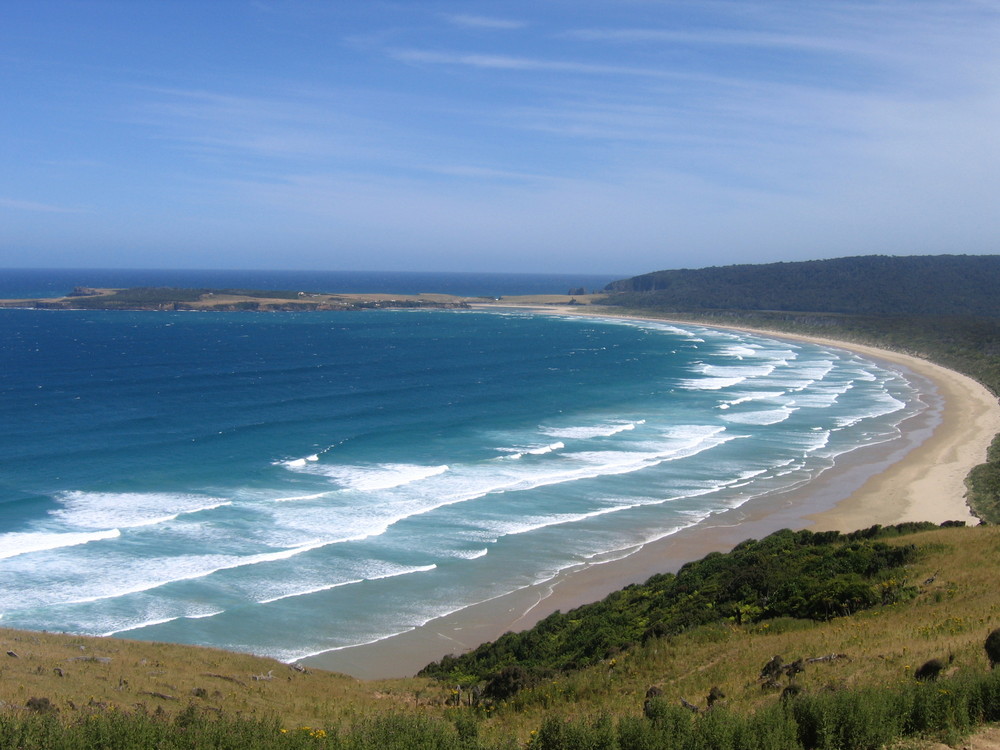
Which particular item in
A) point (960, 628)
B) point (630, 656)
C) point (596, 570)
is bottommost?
point (596, 570)

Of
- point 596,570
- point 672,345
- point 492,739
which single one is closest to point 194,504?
point 596,570

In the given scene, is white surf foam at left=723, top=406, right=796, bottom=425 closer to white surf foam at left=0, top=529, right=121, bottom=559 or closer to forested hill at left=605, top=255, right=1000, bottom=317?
white surf foam at left=0, top=529, right=121, bottom=559

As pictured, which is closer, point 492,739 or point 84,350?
point 492,739

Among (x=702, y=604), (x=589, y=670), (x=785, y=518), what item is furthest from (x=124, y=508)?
(x=785, y=518)

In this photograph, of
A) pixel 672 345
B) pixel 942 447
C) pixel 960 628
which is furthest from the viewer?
pixel 672 345

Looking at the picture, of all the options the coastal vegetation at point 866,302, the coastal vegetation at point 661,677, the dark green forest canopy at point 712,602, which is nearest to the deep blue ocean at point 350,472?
the dark green forest canopy at point 712,602

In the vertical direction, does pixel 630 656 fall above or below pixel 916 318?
below

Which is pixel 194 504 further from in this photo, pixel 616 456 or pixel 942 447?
pixel 942 447
